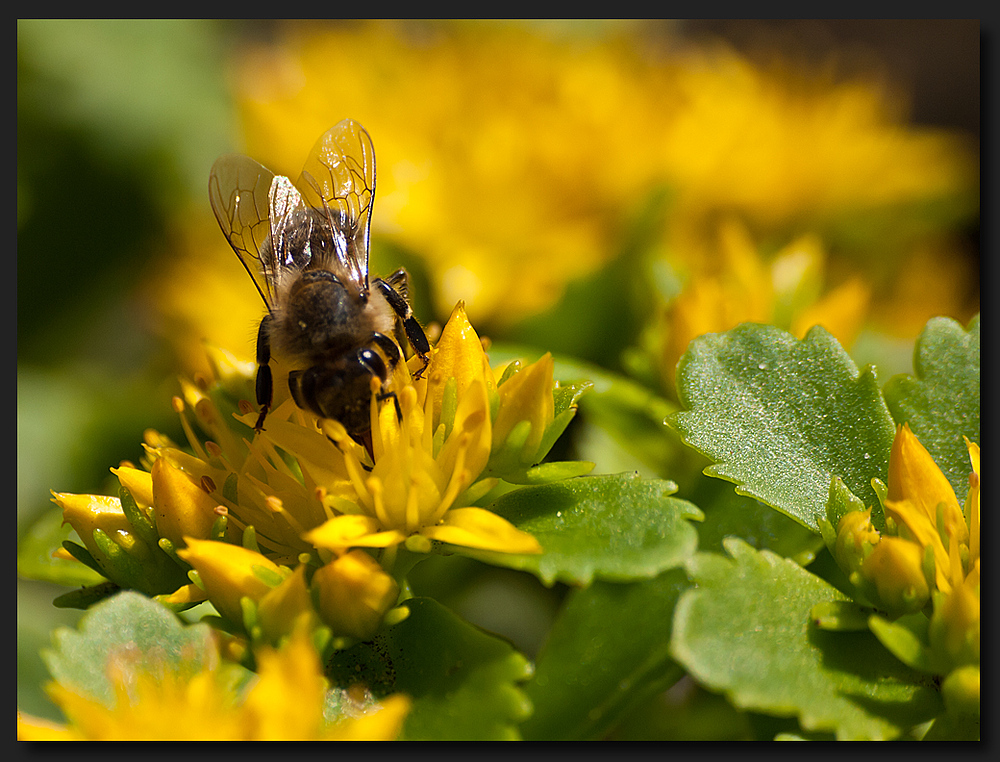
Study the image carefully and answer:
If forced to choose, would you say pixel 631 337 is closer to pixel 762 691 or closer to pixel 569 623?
pixel 569 623

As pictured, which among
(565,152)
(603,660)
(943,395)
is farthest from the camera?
(565,152)

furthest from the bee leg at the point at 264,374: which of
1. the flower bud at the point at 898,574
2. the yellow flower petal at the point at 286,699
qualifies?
the flower bud at the point at 898,574

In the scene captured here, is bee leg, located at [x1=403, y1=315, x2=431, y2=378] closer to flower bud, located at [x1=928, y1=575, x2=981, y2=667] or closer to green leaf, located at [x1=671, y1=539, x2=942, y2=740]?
green leaf, located at [x1=671, y1=539, x2=942, y2=740]

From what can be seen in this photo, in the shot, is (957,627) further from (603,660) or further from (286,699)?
(286,699)

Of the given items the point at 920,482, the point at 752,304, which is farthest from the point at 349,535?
the point at 752,304

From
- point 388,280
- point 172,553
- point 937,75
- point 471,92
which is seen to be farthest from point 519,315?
point 937,75

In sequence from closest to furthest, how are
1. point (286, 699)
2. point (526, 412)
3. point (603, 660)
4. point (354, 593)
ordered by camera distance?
1. point (286, 699)
2. point (354, 593)
3. point (526, 412)
4. point (603, 660)

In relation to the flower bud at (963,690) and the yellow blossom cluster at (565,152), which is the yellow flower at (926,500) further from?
the yellow blossom cluster at (565,152)
